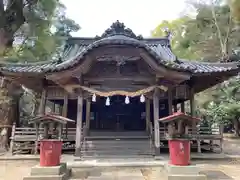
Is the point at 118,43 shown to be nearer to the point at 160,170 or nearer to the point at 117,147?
the point at 117,147

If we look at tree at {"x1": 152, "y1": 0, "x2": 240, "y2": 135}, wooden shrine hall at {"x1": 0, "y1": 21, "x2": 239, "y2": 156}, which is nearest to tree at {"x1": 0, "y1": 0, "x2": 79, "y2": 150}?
wooden shrine hall at {"x1": 0, "y1": 21, "x2": 239, "y2": 156}

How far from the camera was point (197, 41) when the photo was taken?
2781 centimetres

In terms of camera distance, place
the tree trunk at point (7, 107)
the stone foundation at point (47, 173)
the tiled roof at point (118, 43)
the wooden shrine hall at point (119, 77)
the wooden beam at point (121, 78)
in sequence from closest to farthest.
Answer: the stone foundation at point (47, 173) < the tiled roof at point (118, 43) < the wooden shrine hall at point (119, 77) < the wooden beam at point (121, 78) < the tree trunk at point (7, 107)

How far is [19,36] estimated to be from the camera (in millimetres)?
15797

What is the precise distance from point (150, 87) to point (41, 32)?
9.16 meters

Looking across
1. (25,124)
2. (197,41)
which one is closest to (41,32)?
(25,124)

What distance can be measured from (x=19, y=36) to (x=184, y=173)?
1432cm

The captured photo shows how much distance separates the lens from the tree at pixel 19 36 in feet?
42.4

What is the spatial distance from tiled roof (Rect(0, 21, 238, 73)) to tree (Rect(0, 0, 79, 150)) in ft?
6.65

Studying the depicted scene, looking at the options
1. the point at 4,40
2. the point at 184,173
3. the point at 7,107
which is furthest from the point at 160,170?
the point at 4,40

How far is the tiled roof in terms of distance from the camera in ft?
28.3

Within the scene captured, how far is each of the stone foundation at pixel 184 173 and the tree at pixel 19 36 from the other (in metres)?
9.54

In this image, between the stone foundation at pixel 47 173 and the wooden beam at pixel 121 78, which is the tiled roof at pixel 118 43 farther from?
the stone foundation at pixel 47 173

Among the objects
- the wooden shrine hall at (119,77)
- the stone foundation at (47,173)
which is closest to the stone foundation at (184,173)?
the stone foundation at (47,173)
